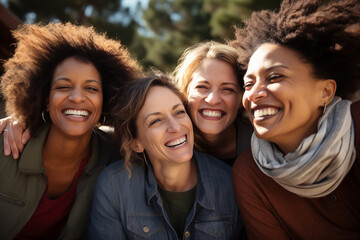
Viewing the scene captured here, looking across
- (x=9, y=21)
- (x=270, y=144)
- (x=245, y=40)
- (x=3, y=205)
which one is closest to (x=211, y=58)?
(x=245, y=40)

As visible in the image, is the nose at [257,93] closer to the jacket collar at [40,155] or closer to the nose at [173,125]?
the nose at [173,125]

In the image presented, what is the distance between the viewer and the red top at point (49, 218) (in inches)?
114

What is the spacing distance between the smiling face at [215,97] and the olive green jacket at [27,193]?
1.27m

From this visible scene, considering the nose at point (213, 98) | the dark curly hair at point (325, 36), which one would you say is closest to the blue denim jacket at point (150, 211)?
the nose at point (213, 98)

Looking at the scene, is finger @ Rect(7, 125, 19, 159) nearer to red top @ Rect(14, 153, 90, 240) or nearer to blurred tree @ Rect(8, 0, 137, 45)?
red top @ Rect(14, 153, 90, 240)

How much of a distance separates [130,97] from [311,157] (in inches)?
65.4

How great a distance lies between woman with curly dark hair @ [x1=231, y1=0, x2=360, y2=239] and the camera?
2.02 metres

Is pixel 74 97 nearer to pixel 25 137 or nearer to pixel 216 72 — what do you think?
pixel 25 137

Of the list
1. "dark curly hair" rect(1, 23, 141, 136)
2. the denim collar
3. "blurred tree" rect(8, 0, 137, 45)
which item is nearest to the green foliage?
"blurred tree" rect(8, 0, 137, 45)

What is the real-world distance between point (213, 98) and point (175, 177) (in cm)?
83

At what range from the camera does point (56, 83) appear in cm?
290

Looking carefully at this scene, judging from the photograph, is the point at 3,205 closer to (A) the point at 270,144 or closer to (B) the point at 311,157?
(A) the point at 270,144

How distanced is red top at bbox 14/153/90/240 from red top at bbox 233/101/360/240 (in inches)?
65.2

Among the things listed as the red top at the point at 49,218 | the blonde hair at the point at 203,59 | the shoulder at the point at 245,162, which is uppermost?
the blonde hair at the point at 203,59
